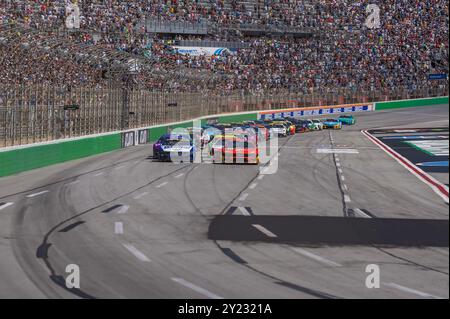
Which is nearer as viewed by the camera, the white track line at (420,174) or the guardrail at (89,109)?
the white track line at (420,174)

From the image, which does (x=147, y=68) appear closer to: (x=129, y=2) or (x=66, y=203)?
(x=66, y=203)

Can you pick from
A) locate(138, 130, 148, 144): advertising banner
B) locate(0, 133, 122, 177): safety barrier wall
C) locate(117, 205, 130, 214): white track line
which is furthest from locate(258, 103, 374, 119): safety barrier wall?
locate(117, 205, 130, 214): white track line

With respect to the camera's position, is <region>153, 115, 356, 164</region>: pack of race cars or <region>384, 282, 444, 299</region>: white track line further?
<region>153, 115, 356, 164</region>: pack of race cars

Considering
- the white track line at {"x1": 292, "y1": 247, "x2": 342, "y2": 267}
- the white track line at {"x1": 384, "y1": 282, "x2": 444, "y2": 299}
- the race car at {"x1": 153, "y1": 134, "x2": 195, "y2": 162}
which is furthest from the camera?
the race car at {"x1": 153, "y1": 134, "x2": 195, "y2": 162}

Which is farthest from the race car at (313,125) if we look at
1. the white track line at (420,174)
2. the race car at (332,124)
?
the white track line at (420,174)

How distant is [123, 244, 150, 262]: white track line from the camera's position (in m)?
12.9

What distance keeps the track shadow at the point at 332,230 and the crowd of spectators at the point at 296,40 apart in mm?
38429

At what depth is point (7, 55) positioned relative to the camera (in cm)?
2728

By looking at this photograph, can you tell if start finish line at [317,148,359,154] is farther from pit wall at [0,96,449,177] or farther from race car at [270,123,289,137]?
race car at [270,123,289,137]

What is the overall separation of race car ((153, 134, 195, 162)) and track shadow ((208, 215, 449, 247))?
16497 mm

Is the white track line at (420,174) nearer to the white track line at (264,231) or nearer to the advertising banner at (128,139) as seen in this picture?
the white track line at (264,231)

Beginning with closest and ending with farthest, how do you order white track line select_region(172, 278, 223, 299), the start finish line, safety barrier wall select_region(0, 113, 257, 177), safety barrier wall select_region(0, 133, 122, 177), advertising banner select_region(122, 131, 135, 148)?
white track line select_region(172, 278, 223, 299), safety barrier wall select_region(0, 133, 122, 177), safety barrier wall select_region(0, 113, 257, 177), the start finish line, advertising banner select_region(122, 131, 135, 148)

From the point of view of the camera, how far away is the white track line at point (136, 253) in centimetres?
1290
